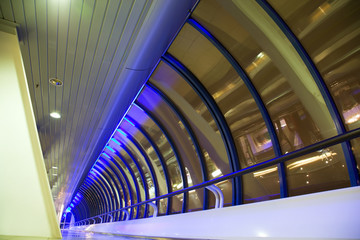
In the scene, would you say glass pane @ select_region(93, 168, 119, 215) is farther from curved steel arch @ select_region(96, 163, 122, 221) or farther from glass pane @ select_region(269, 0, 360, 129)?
glass pane @ select_region(269, 0, 360, 129)

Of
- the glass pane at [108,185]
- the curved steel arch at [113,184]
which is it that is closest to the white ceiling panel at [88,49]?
the curved steel arch at [113,184]

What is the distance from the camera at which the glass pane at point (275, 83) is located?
4664mm

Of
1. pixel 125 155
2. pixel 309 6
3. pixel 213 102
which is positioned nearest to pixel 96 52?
pixel 213 102

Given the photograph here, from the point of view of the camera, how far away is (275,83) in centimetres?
525

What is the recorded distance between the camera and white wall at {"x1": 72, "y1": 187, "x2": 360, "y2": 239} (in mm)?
1565

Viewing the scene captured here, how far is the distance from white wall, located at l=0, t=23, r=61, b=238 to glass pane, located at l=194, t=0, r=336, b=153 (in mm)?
3245

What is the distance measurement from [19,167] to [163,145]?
582 centimetres

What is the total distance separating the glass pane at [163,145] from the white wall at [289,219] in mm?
5135

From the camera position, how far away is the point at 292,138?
5.36 metres

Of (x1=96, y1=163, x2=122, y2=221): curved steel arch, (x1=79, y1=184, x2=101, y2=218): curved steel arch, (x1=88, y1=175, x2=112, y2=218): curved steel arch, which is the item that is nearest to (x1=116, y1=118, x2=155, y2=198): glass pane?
(x1=96, y1=163, x2=122, y2=221): curved steel arch

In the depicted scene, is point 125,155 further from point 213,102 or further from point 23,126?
point 23,126

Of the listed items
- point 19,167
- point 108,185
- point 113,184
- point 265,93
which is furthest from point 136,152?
point 108,185

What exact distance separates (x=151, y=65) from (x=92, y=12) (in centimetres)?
123

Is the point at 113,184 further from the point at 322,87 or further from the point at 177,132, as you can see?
the point at 322,87
